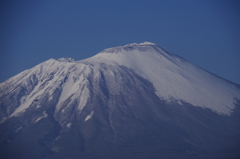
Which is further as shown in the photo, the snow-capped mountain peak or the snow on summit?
the snow-capped mountain peak

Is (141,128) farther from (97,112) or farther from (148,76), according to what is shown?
(148,76)

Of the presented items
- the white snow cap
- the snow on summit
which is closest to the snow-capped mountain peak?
the snow on summit

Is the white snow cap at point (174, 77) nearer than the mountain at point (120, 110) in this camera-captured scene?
No

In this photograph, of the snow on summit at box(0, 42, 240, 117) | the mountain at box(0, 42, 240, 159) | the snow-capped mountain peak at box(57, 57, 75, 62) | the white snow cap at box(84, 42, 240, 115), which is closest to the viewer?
the mountain at box(0, 42, 240, 159)

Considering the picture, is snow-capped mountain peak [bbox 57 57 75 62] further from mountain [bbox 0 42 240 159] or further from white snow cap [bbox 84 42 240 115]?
white snow cap [bbox 84 42 240 115]

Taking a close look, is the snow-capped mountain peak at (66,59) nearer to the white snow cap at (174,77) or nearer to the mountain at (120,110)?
the mountain at (120,110)

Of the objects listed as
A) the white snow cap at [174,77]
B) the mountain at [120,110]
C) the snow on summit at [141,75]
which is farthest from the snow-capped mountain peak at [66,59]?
the white snow cap at [174,77]

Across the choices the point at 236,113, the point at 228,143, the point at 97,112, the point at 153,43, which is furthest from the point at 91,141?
the point at 153,43

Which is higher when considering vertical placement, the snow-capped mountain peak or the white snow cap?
the snow-capped mountain peak
